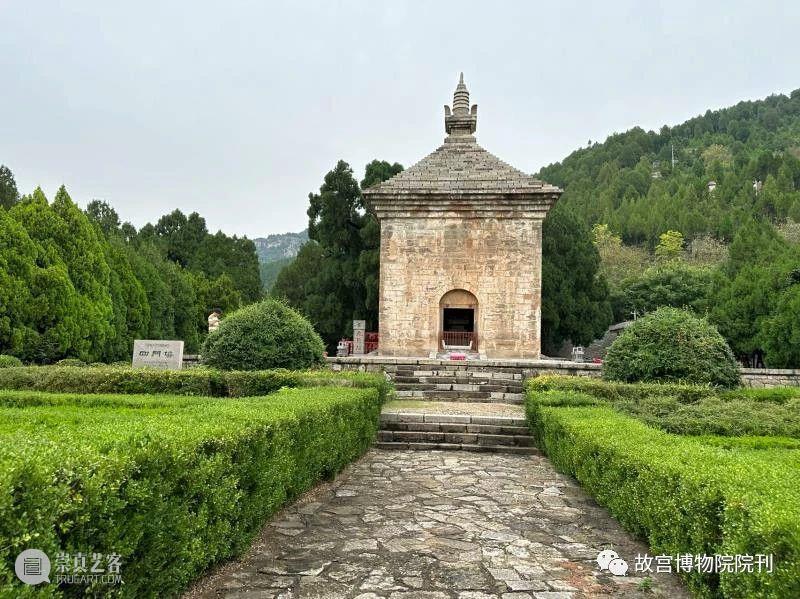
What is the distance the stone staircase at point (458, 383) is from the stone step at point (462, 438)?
3.63m

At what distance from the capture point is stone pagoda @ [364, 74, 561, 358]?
1998cm

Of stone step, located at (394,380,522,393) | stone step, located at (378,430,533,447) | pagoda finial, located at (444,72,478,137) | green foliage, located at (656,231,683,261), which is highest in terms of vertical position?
green foliage, located at (656,231,683,261)

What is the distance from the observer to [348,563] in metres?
4.87

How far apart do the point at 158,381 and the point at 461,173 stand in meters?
12.4

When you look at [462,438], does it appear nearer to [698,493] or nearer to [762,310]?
[698,493]

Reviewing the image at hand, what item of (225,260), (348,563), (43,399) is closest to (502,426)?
(348,563)

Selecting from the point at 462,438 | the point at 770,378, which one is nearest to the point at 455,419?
the point at 462,438

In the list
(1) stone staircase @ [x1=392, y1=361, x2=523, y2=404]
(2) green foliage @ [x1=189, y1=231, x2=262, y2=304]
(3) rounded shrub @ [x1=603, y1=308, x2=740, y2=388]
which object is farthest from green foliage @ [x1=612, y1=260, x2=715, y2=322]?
(3) rounded shrub @ [x1=603, y1=308, x2=740, y2=388]

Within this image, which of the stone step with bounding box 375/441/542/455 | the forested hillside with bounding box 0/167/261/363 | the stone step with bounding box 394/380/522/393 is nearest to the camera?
the stone step with bounding box 375/441/542/455

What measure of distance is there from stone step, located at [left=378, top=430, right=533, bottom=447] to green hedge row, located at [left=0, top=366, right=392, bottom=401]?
118cm

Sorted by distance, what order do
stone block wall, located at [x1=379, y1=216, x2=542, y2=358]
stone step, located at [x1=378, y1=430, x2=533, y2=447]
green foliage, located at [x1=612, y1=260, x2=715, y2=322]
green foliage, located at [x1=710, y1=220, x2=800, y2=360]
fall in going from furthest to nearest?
green foliage, located at [x1=612, y1=260, x2=715, y2=322] → green foliage, located at [x1=710, y1=220, x2=800, y2=360] → stone block wall, located at [x1=379, y1=216, x2=542, y2=358] → stone step, located at [x1=378, y1=430, x2=533, y2=447]

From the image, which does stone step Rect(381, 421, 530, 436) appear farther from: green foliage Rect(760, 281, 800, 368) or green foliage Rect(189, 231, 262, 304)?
green foliage Rect(189, 231, 262, 304)

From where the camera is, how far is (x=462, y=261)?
2033 centimetres

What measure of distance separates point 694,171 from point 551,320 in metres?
71.7
